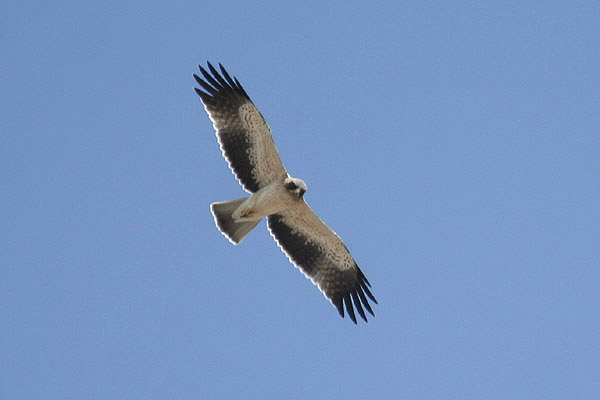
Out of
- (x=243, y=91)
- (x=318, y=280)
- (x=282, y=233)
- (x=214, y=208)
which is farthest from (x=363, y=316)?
(x=243, y=91)

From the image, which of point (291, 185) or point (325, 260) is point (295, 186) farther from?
point (325, 260)

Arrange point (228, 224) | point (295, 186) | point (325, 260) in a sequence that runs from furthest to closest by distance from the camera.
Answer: point (325, 260) < point (228, 224) < point (295, 186)

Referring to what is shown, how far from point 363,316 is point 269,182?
2.62m

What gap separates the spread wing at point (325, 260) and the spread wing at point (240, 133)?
855 millimetres

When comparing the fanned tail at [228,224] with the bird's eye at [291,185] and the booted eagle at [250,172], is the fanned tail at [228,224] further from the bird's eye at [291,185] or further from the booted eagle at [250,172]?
the bird's eye at [291,185]

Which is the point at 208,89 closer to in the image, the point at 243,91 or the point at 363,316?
the point at 243,91

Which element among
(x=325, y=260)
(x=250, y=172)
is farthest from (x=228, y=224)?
(x=325, y=260)

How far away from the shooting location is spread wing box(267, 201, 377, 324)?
14305 mm

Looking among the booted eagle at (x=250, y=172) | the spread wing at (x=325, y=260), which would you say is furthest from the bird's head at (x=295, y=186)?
the spread wing at (x=325, y=260)

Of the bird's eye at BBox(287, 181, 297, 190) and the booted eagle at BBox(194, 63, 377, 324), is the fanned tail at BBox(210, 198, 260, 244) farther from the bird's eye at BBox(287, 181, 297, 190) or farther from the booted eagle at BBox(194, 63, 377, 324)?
the bird's eye at BBox(287, 181, 297, 190)

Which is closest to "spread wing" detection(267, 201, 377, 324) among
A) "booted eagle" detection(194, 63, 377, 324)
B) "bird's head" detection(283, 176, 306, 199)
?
"booted eagle" detection(194, 63, 377, 324)

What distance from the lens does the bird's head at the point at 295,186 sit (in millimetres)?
13406

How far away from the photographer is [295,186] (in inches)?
528

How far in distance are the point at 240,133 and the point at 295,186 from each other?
1.10 m
